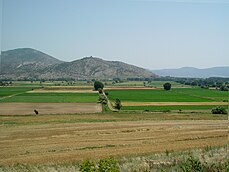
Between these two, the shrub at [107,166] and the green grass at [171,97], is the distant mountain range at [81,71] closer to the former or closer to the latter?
the green grass at [171,97]

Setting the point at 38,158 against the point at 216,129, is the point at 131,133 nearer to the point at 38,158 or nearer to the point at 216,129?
the point at 216,129

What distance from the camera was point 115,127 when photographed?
18.2 meters

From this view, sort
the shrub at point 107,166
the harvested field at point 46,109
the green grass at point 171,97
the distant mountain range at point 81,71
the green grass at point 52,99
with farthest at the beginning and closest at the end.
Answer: the distant mountain range at point 81,71 < the green grass at point 171,97 < the green grass at point 52,99 < the harvested field at point 46,109 < the shrub at point 107,166

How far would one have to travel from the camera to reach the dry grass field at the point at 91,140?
11.4 metres

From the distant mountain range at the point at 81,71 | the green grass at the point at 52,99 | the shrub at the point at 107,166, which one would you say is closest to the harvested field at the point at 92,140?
the shrub at the point at 107,166

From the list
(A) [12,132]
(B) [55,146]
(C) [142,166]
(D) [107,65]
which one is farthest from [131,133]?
(D) [107,65]

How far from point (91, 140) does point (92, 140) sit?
1.7 inches

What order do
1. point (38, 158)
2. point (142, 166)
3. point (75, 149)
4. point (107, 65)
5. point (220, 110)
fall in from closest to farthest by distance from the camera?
point (142, 166) < point (38, 158) < point (75, 149) < point (220, 110) < point (107, 65)

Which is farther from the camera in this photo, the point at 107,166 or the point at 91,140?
the point at 91,140

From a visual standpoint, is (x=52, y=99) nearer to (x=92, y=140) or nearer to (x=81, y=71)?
(x=92, y=140)

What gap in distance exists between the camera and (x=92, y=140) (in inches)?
565

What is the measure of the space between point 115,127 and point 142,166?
10359 millimetres

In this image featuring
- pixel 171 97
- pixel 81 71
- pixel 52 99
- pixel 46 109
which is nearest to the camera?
pixel 46 109

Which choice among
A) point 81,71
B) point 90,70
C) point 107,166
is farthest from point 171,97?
point 90,70
